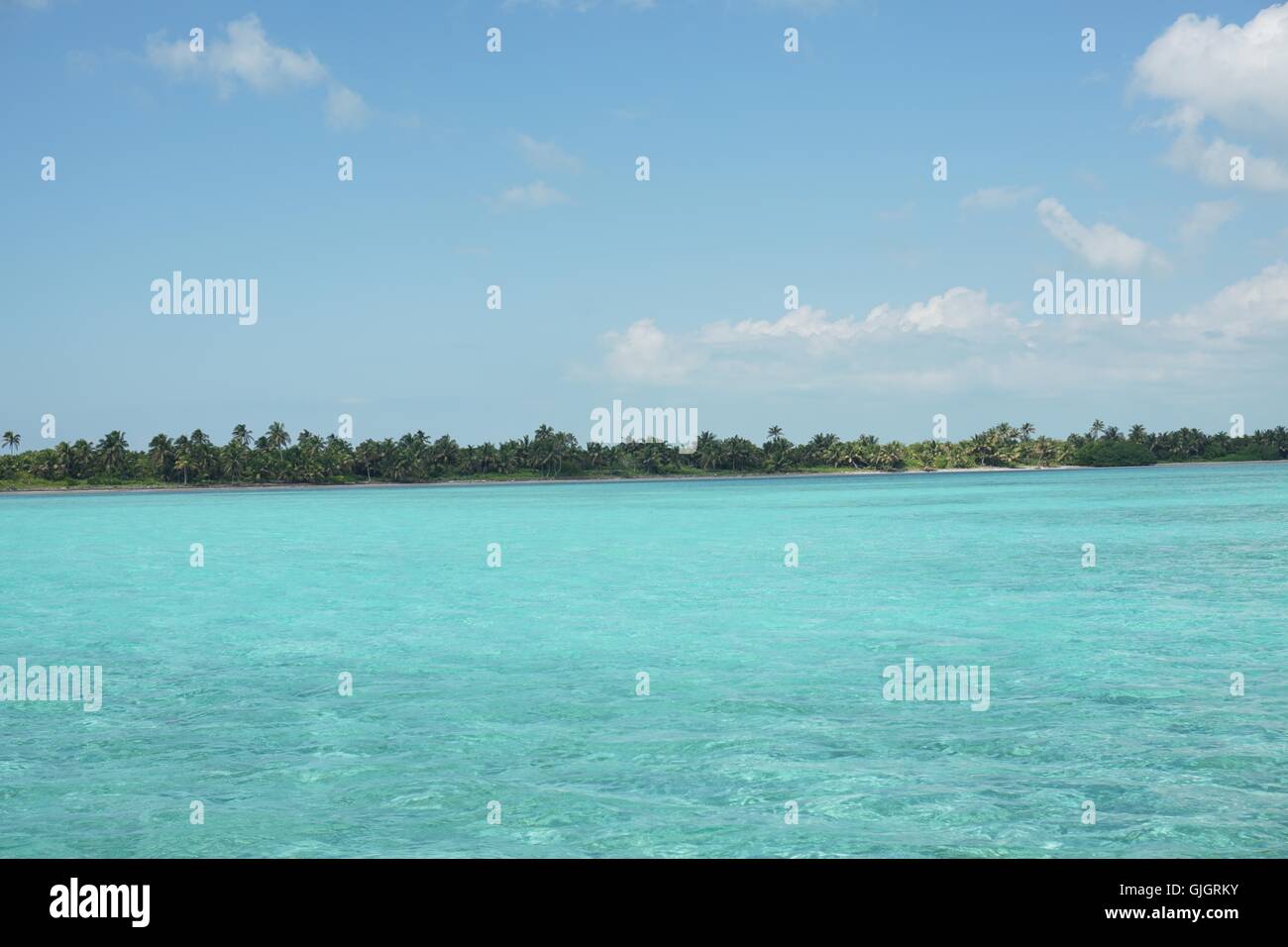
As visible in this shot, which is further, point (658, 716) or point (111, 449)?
point (111, 449)

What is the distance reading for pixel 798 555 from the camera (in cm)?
4825

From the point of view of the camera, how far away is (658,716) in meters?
16.6

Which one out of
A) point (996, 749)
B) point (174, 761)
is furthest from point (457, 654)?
point (996, 749)

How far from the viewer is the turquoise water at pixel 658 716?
37.3 ft

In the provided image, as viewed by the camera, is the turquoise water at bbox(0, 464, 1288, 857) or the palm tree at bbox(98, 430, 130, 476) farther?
the palm tree at bbox(98, 430, 130, 476)

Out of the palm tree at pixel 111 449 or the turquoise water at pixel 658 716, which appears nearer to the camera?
the turquoise water at pixel 658 716

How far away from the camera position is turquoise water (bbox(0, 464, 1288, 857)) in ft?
37.3
